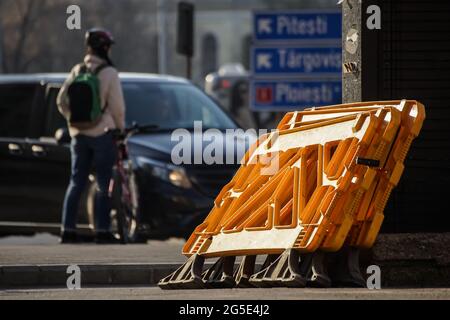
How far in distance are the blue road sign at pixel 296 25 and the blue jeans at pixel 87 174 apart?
9916 millimetres

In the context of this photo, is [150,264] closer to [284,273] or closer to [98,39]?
[284,273]

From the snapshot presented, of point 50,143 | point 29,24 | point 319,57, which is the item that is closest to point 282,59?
point 319,57

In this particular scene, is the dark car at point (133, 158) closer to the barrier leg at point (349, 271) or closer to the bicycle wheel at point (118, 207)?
the bicycle wheel at point (118, 207)

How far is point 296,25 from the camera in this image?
2669 cm

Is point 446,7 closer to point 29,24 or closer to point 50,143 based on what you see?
point 50,143

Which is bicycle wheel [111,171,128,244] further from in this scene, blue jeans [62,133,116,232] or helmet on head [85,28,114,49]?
helmet on head [85,28,114,49]

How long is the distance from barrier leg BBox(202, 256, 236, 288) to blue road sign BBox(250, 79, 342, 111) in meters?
14.5

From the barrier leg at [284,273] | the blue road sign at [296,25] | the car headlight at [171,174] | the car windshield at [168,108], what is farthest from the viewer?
the blue road sign at [296,25]

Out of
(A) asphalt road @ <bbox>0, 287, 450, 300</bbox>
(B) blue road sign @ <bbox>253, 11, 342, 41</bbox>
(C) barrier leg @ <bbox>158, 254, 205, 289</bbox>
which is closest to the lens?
(A) asphalt road @ <bbox>0, 287, 450, 300</bbox>

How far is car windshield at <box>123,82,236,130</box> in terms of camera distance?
1852 centimetres

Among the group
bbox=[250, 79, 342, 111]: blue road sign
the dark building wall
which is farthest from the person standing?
bbox=[250, 79, 342, 111]: blue road sign

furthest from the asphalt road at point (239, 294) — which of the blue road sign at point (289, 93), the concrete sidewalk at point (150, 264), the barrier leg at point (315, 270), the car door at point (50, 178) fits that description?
the blue road sign at point (289, 93)

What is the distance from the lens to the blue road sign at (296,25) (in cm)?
2645

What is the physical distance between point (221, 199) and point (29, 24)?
46079mm
